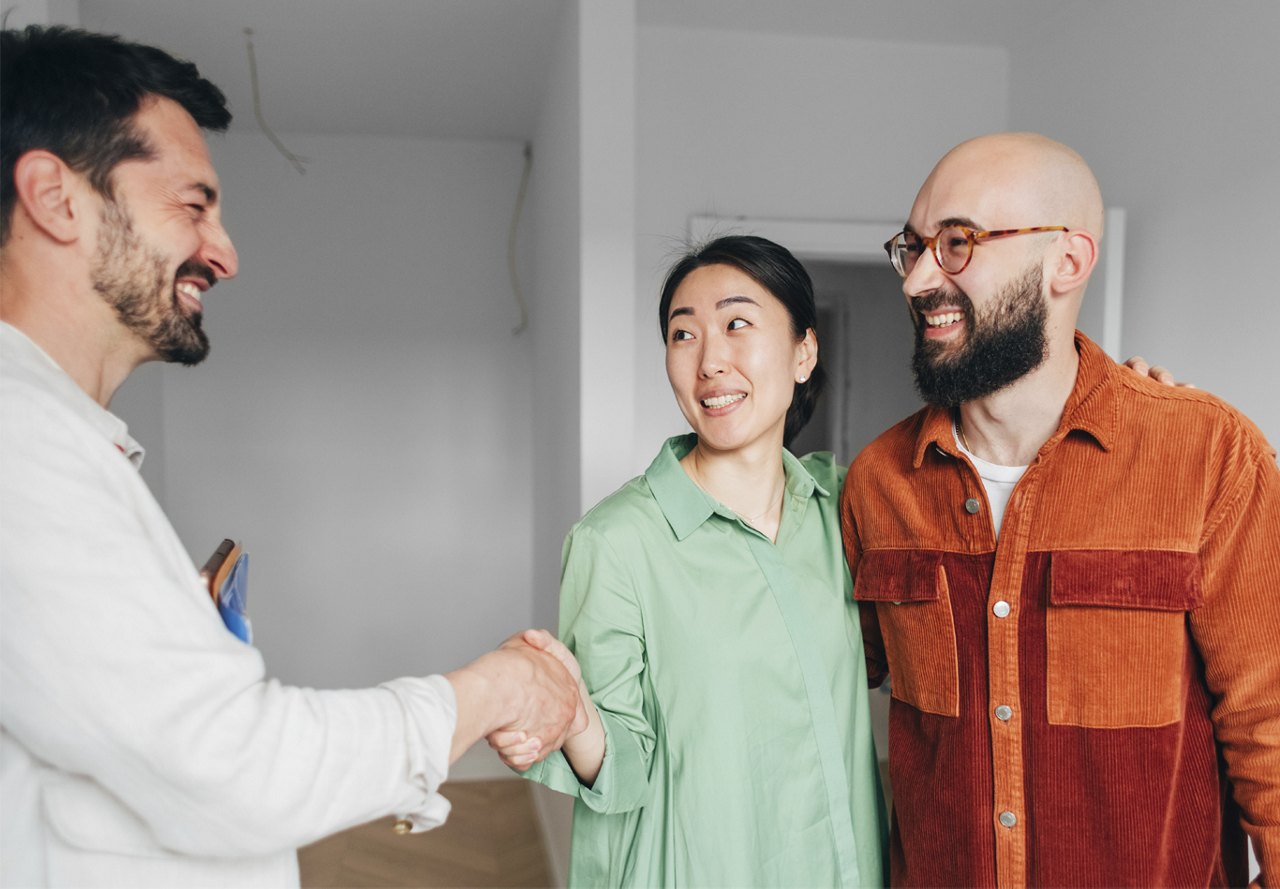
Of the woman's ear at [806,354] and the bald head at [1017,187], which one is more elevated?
the bald head at [1017,187]

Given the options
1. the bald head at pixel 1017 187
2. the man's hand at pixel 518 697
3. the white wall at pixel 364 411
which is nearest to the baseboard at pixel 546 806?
the white wall at pixel 364 411

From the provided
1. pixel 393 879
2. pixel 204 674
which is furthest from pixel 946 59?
pixel 393 879

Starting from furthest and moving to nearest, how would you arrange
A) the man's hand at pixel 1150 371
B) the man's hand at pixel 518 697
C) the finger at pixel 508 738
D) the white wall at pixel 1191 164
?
the white wall at pixel 1191 164 < the man's hand at pixel 1150 371 < the finger at pixel 508 738 < the man's hand at pixel 518 697

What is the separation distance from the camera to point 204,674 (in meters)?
0.75

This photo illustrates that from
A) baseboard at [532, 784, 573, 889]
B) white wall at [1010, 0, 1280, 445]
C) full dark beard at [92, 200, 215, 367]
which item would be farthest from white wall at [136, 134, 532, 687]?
full dark beard at [92, 200, 215, 367]

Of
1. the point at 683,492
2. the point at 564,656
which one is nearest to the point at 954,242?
the point at 683,492

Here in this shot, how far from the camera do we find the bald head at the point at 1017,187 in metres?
1.21

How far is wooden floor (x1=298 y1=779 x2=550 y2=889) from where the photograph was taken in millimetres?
3111

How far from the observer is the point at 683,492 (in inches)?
54.9

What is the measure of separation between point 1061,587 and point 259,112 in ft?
13.2

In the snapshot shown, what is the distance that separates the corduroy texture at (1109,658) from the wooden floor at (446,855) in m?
2.30

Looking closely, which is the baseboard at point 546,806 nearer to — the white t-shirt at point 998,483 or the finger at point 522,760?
the finger at point 522,760

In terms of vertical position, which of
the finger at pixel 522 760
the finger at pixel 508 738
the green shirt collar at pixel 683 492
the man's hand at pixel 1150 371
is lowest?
the finger at pixel 522 760

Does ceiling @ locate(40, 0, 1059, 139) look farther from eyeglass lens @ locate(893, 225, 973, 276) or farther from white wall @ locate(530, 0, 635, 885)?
eyeglass lens @ locate(893, 225, 973, 276)
